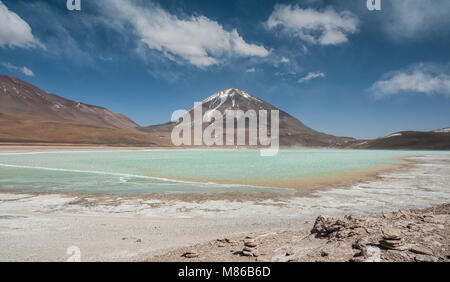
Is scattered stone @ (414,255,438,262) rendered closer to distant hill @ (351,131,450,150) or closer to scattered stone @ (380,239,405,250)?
scattered stone @ (380,239,405,250)

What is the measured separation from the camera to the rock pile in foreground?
166 inches

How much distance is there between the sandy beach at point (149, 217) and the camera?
18.3 ft

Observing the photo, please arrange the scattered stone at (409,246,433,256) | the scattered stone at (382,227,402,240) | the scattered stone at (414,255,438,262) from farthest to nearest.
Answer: the scattered stone at (382,227,402,240), the scattered stone at (409,246,433,256), the scattered stone at (414,255,438,262)

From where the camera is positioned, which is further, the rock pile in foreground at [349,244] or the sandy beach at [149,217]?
the sandy beach at [149,217]

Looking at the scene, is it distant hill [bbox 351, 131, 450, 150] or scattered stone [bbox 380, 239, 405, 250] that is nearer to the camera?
scattered stone [bbox 380, 239, 405, 250]

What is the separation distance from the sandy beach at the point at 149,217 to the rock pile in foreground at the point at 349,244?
1.05m

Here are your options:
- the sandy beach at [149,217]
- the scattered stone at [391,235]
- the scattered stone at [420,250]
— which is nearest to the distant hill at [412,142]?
the sandy beach at [149,217]

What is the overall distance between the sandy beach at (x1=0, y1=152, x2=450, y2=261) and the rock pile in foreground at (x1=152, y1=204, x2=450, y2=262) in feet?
3.46

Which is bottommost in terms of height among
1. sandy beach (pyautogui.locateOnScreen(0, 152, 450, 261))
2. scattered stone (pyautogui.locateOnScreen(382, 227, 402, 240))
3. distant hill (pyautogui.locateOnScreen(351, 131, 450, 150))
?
sandy beach (pyautogui.locateOnScreen(0, 152, 450, 261))

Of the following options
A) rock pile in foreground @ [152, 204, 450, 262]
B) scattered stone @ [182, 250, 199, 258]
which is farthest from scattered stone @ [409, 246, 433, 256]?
scattered stone @ [182, 250, 199, 258]

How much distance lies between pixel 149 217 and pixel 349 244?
18.9 ft

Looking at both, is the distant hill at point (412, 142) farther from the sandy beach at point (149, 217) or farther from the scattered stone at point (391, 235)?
the scattered stone at point (391, 235)
